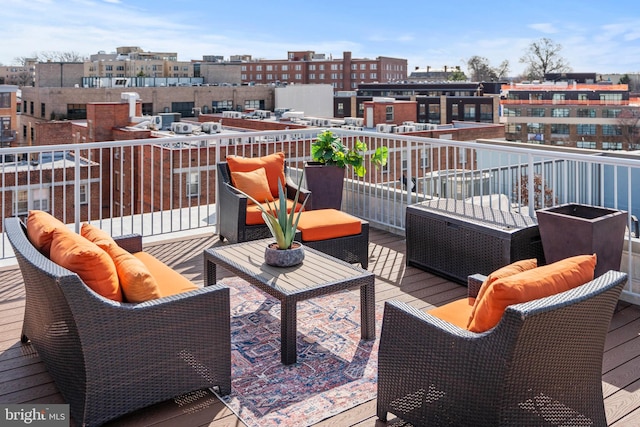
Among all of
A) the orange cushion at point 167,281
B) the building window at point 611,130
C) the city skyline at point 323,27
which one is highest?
the city skyline at point 323,27

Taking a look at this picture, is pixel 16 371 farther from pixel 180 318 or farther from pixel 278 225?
pixel 278 225

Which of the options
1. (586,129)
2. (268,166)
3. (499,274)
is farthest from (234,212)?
(586,129)

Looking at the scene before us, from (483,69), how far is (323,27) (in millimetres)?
19564

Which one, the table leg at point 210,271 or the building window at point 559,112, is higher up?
the building window at point 559,112

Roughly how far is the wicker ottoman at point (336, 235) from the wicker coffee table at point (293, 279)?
2.07 ft

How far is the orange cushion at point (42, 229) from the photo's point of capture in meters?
2.91

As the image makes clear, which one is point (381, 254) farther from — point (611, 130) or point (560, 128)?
point (560, 128)

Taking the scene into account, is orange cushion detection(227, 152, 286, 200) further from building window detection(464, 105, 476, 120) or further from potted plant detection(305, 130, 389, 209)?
building window detection(464, 105, 476, 120)

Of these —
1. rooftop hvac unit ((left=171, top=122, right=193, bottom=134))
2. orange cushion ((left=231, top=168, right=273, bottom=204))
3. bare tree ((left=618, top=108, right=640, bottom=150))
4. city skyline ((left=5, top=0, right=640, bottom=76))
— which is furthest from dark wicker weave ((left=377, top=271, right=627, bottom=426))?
city skyline ((left=5, top=0, right=640, bottom=76))

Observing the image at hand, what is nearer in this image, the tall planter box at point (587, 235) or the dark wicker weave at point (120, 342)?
the dark wicker weave at point (120, 342)

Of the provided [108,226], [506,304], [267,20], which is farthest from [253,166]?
[267,20]

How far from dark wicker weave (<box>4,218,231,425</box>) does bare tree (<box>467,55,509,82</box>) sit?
231ft

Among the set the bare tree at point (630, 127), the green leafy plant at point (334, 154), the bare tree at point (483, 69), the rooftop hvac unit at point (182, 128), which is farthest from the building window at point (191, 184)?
the bare tree at point (483, 69)

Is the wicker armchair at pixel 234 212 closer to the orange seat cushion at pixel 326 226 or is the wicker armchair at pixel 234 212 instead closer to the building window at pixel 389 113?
the orange seat cushion at pixel 326 226
